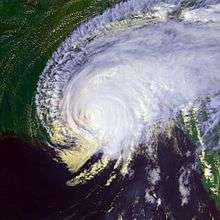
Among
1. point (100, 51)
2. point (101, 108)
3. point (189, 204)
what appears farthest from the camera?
point (100, 51)

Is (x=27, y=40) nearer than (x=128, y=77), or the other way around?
(x=128, y=77)

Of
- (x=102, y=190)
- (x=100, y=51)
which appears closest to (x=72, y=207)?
(x=102, y=190)

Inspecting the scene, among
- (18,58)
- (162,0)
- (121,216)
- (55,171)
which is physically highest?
(162,0)

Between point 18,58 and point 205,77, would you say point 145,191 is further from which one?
point 18,58

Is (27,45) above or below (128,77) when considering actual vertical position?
above

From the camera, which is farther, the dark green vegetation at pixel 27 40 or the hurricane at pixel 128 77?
the dark green vegetation at pixel 27 40

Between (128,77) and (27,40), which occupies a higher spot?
(27,40)

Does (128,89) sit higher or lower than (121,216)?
higher

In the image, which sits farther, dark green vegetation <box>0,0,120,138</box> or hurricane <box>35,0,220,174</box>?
dark green vegetation <box>0,0,120,138</box>

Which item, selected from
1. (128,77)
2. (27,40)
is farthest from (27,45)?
(128,77)

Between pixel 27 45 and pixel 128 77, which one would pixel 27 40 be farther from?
pixel 128 77

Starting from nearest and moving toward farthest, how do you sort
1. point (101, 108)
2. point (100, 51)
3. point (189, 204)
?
point (189, 204) → point (101, 108) → point (100, 51)
